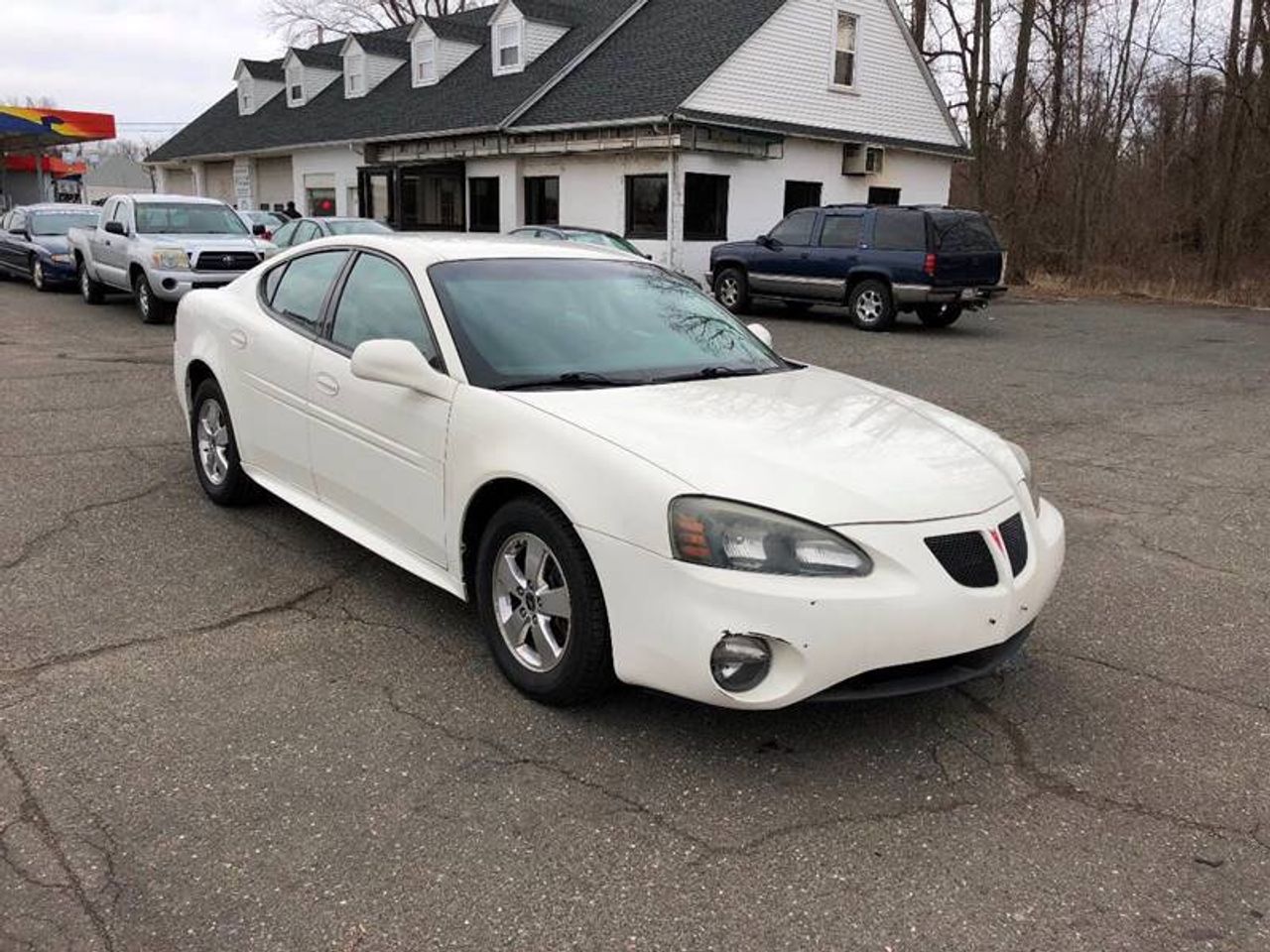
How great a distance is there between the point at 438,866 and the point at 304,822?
448mm

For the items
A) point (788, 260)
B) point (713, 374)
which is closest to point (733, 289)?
point (788, 260)

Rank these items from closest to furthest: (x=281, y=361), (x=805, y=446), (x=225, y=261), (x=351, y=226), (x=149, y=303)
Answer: (x=805, y=446)
(x=281, y=361)
(x=225, y=261)
(x=149, y=303)
(x=351, y=226)

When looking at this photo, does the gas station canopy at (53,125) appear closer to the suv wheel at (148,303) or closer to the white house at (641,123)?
the white house at (641,123)

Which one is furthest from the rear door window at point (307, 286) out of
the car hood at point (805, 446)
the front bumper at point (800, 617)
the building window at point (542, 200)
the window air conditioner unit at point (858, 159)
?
the window air conditioner unit at point (858, 159)

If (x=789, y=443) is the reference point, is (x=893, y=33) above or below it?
above

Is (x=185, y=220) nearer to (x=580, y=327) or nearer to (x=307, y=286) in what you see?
(x=307, y=286)

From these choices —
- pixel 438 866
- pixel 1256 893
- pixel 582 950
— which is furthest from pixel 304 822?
pixel 1256 893

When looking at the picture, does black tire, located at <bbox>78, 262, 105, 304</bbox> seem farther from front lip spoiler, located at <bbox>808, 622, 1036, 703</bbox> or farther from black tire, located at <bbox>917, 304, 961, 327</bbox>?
front lip spoiler, located at <bbox>808, 622, 1036, 703</bbox>

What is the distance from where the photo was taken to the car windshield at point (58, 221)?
19672 millimetres

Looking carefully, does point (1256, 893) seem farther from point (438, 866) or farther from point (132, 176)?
point (132, 176)

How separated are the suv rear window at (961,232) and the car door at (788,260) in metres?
2.15

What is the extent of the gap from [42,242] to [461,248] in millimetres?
18073

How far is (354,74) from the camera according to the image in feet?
102

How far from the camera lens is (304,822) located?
2.88 meters
